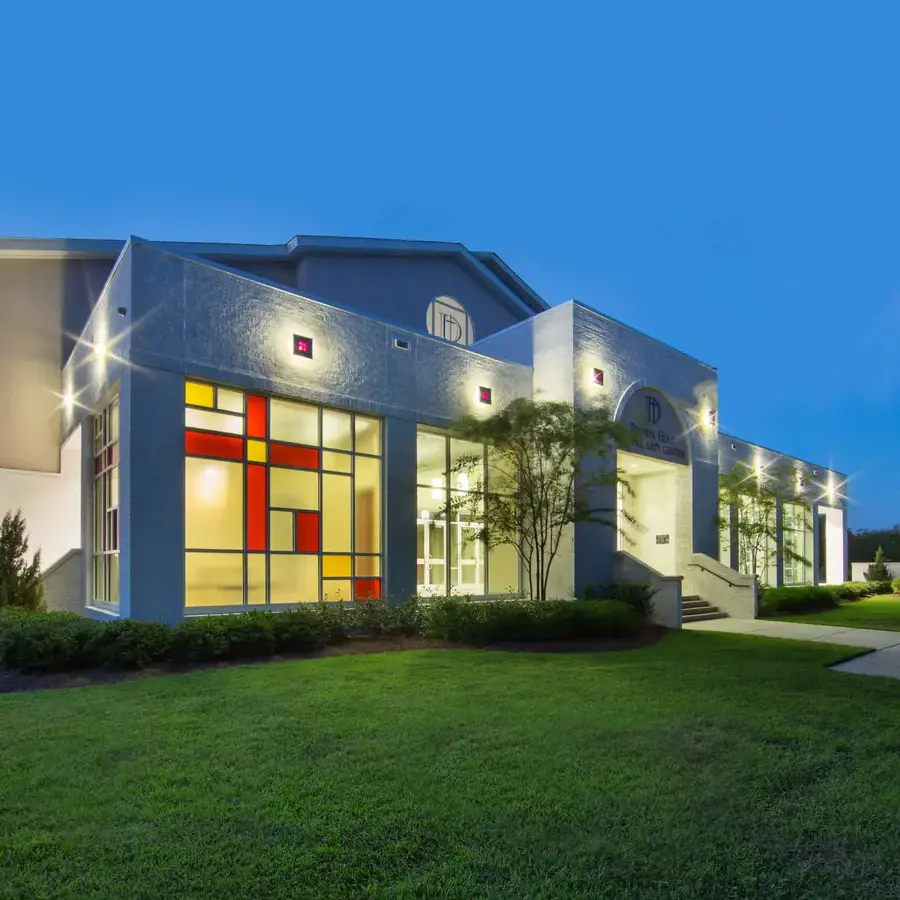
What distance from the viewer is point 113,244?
16.6 metres

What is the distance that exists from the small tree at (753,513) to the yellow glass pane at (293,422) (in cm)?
1373

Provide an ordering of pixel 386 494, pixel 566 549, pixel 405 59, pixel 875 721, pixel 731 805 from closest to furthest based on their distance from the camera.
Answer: pixel 731 805, pixel 875 721, pixel 386 494, pixel 566 549, pixel 405 59

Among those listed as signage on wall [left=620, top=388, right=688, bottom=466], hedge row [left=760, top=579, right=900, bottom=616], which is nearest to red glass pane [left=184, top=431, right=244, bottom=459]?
signage on wall [left=620, top=388, right=688, bottom=466]

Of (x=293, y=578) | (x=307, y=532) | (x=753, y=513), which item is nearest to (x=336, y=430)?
(x=307, y=532)

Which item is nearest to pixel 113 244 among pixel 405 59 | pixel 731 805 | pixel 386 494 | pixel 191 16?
pixel 386 494

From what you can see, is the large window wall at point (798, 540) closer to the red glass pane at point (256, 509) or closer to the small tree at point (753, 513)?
the small tree at point (753, 513)

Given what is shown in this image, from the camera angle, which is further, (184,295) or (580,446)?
(580,446)

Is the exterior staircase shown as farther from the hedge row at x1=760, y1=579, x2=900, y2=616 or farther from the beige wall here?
the beige wall

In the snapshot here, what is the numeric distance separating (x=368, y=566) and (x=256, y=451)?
3.27 metres

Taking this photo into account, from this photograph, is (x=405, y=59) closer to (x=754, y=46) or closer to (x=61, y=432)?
(x=754, y=46)

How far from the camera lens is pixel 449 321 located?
2166cm

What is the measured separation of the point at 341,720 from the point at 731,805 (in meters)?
3.35

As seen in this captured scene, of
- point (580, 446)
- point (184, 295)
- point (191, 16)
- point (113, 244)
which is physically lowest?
point (580, 446)

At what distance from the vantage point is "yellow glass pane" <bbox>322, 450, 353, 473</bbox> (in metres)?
13.0
